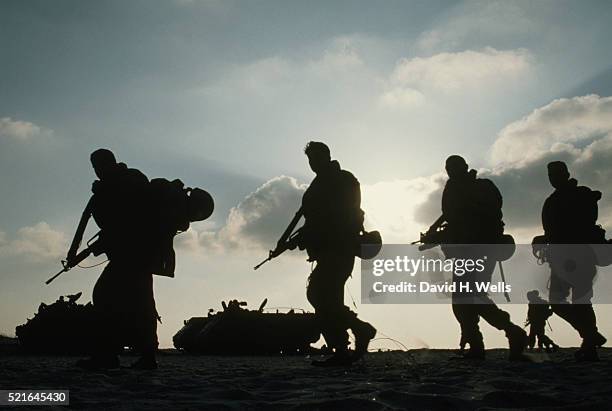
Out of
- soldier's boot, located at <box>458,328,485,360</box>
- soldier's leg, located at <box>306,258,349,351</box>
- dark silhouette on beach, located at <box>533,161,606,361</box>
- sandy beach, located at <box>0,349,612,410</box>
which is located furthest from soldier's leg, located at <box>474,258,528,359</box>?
soldier's leg, located at <box>306,258,349,351</box>

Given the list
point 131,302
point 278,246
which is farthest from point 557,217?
point 131,302

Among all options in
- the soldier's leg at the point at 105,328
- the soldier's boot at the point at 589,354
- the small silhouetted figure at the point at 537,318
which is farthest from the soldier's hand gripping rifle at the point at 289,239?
the small silhouetted figure at the point at 537,318

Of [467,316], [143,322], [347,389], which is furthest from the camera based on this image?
[467,316]

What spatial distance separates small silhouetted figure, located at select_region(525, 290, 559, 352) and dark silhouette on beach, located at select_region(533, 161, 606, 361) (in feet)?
16.3

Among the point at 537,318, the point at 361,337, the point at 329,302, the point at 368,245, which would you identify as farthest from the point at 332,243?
the point at 537,318

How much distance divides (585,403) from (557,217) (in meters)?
4.76

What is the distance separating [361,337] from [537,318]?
710 cm

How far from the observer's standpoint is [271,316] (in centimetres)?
1836

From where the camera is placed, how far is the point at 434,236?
8.30 m

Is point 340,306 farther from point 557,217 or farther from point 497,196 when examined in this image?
point 557,217

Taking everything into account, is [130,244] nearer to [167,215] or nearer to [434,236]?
[167,215]

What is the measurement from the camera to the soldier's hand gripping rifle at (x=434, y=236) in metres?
8.21

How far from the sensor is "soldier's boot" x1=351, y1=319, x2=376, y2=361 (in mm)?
7109

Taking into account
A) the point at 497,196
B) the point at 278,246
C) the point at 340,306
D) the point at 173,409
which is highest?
the point at 497,196
